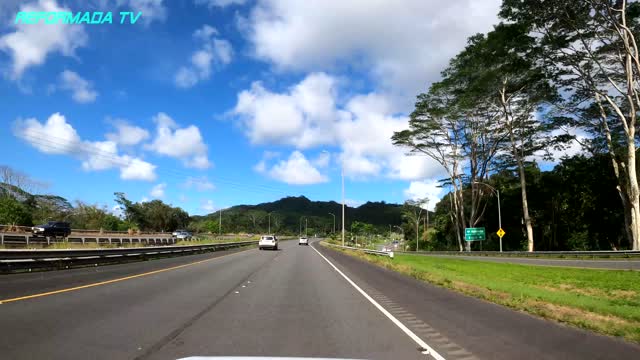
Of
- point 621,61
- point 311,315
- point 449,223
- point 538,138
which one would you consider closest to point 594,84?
point 621,61

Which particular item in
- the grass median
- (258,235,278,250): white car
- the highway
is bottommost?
the grass median

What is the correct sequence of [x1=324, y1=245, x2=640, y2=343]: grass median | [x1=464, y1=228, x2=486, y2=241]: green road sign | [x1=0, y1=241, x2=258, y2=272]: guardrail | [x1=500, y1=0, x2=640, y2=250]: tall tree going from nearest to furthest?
[x1=324, y1=245, x2=640, y2=343]: grass median < [x1=0, y1=241, x2=258, y2=272]: guardrail < [x1=500, y1=0, x2=640, y2=250]: tall tree < [x1=464, y1=228, x2=486, y2=241]: green road sign

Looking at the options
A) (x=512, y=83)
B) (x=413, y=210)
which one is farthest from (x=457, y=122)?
(x=413, y=210)

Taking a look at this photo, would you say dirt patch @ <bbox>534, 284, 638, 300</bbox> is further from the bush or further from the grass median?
the bush

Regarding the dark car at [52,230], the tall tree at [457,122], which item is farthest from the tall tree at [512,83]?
the dark car at [52,230]

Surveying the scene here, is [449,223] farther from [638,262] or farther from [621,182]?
[638,262]

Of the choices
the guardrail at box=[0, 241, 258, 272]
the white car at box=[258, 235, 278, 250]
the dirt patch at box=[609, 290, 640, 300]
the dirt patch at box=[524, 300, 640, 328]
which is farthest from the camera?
the white car at box=[258, 235, 278, 250]

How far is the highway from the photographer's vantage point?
7461mm

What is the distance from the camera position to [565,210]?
224 ft

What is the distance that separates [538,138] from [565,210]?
17697mm

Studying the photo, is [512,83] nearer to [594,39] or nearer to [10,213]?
[594,39]

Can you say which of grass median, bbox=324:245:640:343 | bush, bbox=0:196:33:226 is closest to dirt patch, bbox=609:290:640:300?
grass median, bbox=324:245:640:343

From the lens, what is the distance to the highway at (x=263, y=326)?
24.5ft

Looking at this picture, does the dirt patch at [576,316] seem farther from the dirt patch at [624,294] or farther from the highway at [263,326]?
the dirt patch at [624,294]
